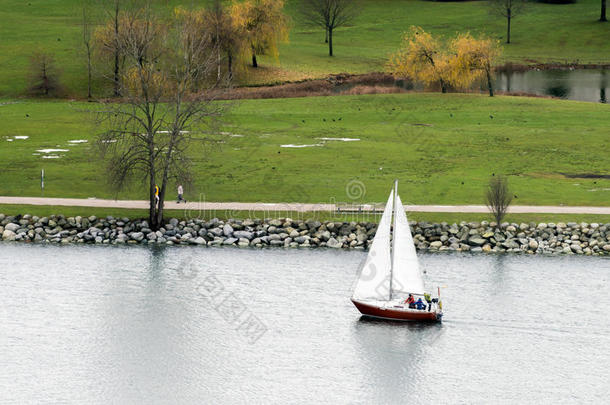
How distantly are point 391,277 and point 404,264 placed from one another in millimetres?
1026

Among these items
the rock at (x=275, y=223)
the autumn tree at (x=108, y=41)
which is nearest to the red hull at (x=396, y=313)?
the rock at (x=275, y=223)

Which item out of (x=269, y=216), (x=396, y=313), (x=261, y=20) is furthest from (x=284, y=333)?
(x=261, y=20)

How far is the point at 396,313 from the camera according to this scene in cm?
5553

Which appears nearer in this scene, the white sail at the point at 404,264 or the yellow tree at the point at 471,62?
the white sail at the point at 404,264

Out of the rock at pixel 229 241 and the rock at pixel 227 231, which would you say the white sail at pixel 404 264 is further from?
the rock at pixel 227 231

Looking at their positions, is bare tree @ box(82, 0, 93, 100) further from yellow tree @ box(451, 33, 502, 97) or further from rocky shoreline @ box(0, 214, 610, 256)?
rocky shoreline @ box(0, 214, 610, 256)

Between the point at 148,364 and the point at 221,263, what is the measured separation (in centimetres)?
1674

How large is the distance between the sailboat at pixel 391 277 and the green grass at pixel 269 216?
1612 cm

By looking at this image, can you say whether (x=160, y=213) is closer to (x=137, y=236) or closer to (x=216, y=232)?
(x=137, y=236)

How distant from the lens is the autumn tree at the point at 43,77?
132 m

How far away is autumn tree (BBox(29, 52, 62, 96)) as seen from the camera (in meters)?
132

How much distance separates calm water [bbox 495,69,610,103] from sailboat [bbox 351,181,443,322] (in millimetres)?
86540

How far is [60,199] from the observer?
77000mm

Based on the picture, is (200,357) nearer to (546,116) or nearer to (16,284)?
(16,284)
